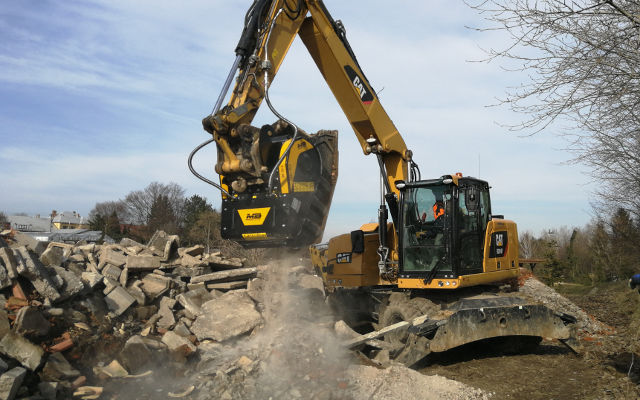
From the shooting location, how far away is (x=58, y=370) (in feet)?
18.7

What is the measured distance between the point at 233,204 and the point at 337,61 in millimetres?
2800

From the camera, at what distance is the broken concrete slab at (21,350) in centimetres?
546

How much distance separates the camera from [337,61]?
25.0ft

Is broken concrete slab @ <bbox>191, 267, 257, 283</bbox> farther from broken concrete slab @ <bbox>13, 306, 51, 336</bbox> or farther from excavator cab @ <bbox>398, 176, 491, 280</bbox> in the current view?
excavator cab @ <bbox>398, 176, 491, 280</bbox>

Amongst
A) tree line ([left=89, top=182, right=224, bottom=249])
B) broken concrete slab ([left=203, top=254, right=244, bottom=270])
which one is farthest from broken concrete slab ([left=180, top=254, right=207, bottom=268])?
tree line ([left=89, top=182, right=224, bottom=249])

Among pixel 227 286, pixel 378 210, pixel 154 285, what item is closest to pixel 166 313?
pixel 154 285

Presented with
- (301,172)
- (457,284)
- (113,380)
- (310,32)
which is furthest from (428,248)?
(113,380)

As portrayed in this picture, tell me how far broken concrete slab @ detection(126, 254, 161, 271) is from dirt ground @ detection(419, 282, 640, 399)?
5.54m

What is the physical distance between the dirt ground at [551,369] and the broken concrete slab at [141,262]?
18.2 ft

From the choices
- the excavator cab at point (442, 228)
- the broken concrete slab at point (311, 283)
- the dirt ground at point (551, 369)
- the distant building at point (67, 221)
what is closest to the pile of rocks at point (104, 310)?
the broken concrete slab at point (311, 283)

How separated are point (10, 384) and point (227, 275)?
4.91 m

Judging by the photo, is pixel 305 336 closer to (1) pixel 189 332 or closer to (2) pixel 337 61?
(1) pixel 189 332

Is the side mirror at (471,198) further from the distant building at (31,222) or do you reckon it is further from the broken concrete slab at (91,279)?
the distant building at (31,222)

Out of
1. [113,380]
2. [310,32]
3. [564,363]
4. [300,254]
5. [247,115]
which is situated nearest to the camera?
[113,380]
